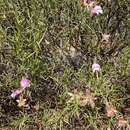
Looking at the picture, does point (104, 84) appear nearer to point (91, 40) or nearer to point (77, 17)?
point (91, 40)

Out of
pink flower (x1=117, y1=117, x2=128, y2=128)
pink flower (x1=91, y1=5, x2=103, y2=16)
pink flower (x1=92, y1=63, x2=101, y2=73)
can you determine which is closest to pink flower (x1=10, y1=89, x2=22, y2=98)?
pink flower (x1=92, y1=63, x2=101, y2=73)

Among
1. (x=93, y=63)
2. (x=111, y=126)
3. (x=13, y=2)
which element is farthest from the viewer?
(x=13, y=2)

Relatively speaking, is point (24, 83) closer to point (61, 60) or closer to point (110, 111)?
point (61, 60)

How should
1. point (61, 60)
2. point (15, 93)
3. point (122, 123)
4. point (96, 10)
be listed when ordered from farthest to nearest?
1. point (96, 10)
2. point (61, 60)
3. point (15, 93)
4. point (122, 123)

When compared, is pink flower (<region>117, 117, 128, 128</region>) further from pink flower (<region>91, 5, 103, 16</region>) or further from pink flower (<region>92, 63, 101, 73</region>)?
pink flower (<region>91, 5, 103, 16</region>)

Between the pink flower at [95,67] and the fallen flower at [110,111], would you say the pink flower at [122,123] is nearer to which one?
the fallen flower at [110,111]

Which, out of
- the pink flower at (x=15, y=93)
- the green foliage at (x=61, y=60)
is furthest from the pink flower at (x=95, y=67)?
the pink flower at (x=15, y=93)

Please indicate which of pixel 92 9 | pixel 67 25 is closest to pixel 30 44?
pixel 67 25

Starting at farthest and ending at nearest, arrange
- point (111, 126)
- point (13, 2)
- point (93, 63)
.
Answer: point (13, 2) < point (93, 63) < point (111, 126)

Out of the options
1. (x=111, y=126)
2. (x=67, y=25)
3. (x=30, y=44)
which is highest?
(x=67, y=25)

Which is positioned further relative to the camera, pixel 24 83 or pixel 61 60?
pixel 61 60

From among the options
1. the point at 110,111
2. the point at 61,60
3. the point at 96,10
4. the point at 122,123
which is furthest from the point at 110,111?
the point at 96,10
